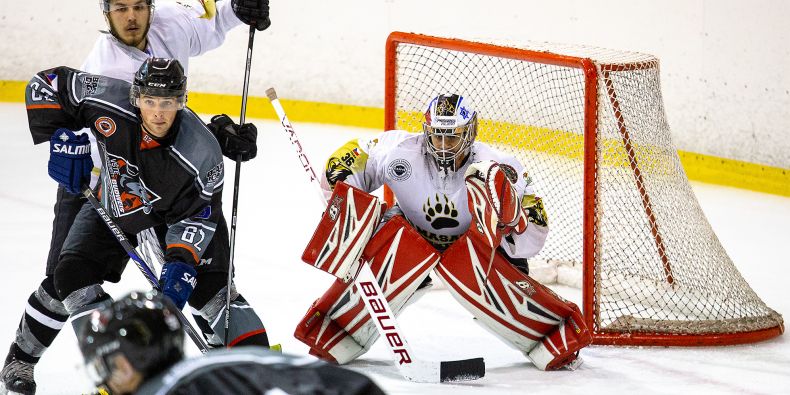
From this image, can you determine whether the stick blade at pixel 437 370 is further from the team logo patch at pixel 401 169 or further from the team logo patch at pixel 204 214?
the team logo patch at pixel 204 214

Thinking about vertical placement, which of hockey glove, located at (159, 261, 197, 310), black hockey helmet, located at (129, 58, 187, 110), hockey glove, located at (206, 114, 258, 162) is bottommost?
hockey glove, located at (159, 261, 197, 310)

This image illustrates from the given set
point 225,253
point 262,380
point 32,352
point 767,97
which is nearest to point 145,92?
point 225,253

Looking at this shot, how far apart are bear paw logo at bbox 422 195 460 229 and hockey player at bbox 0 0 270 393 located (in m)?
0.69

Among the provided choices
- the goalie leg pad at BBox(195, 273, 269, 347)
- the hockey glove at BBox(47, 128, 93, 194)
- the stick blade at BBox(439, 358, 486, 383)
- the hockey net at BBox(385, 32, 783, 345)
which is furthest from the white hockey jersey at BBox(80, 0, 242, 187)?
the stick blade at BBox(439, 358, 486, 383)

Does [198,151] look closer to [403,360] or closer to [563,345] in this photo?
[403,360]

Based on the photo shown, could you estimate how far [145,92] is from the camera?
3.39 meters

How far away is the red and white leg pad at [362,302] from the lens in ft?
13.2

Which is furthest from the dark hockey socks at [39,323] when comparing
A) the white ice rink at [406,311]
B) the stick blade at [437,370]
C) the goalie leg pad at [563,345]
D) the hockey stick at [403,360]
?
the goalie leg pad at [563,345]

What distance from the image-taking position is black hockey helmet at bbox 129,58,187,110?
3.38 metres

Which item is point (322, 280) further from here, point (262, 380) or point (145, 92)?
point (262, 380)

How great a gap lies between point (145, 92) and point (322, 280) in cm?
196

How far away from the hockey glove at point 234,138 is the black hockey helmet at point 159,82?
212mm

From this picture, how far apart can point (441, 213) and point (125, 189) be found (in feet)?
3.44

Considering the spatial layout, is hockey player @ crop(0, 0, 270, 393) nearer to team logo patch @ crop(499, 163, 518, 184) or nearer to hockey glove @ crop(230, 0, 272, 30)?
hockey glove @ crop(230, 0, 272, 30)
